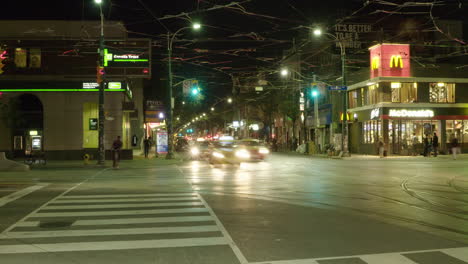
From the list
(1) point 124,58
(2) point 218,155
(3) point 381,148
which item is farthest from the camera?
(3) point 381,148

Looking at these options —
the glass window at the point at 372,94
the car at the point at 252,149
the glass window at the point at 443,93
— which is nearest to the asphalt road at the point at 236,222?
the car at the point at 252,149

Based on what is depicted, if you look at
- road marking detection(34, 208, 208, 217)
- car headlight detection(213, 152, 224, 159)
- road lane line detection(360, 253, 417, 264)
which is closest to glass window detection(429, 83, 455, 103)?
car headlight detection(213, 152, 224, 159)

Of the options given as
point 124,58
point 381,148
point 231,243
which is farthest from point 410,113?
point 231,243

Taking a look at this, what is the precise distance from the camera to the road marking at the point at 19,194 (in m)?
14.2

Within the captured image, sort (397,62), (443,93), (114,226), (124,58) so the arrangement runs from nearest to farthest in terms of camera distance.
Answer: (114,226), (124,58), (397,62), (443,93)

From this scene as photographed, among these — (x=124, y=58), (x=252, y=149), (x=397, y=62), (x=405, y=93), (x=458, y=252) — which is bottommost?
(x=458, y=252)

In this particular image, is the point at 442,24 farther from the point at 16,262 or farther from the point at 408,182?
the point at 16,262

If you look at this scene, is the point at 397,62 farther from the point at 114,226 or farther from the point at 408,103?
the point at 114,226

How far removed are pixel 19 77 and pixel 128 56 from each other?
8221mm

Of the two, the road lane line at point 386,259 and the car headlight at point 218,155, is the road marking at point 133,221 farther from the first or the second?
the car headlight at point 218,155

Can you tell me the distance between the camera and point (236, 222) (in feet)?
34.2

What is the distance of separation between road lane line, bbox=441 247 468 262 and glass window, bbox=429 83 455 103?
38106 mm

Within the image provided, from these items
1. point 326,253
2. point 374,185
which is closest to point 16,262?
point 326,253

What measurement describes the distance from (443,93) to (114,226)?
1575 inches
